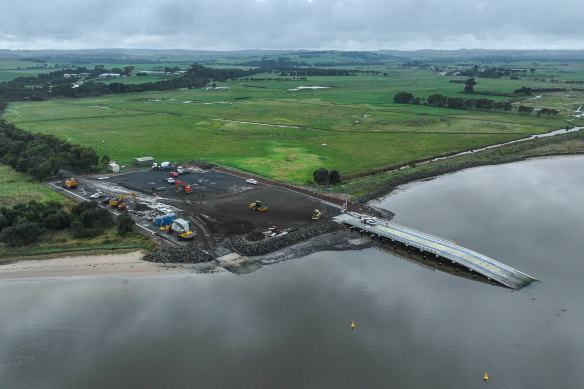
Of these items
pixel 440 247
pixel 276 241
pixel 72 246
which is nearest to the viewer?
pixel 440 247

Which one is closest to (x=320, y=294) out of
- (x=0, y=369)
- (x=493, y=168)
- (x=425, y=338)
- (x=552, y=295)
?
(x=425, y=338)

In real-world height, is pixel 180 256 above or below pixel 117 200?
below

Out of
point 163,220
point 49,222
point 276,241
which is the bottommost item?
point 276,241

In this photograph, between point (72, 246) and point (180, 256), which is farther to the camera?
point (72, 246)

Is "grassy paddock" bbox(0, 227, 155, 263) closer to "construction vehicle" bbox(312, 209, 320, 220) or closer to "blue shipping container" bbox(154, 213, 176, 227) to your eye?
"blue shipping container" bbox(154, 213, 176, 227)

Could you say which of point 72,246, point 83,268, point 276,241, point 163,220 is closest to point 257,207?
point 276,241

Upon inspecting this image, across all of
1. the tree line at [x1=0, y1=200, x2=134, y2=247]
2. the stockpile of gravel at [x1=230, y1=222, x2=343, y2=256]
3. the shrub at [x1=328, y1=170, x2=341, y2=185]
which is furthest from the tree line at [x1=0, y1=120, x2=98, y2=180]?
the shrub at [x1=328, y1=170, x2=341, y2=185]

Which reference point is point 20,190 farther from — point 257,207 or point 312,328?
point 312,328
